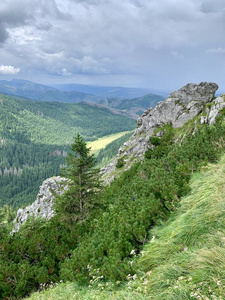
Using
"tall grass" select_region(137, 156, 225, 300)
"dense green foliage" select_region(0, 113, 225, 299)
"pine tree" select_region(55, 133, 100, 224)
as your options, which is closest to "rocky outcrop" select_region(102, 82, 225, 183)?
"pine tree" select_region(55, 133, 100, 224)

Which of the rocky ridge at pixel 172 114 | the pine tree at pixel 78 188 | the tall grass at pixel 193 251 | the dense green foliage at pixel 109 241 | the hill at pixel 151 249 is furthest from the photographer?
the rocky ridge at pixel 172 114

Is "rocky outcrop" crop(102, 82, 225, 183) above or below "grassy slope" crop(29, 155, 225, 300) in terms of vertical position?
above

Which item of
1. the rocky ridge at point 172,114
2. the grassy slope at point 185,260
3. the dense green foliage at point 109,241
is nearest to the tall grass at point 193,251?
the grassy slope at point 185,260

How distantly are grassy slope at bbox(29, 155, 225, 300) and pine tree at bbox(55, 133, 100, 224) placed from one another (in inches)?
327

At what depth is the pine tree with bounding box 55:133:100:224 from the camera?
1653 centimetres

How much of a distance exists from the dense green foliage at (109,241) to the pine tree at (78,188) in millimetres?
2346

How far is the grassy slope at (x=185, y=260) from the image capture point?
4.04m

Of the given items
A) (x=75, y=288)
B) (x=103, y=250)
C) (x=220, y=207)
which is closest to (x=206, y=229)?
(x=220, y=207)

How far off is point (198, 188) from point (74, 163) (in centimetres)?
1191

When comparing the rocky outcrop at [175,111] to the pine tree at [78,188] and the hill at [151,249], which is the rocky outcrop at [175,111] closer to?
the pine tree at [78,188]

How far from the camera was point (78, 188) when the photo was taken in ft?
57.1

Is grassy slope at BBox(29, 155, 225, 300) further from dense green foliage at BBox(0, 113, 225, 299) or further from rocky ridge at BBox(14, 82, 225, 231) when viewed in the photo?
rocky ridge at BBox(14, 82, 225, 231)

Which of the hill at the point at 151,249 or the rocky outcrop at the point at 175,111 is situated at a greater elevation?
the rocky outcrop at the point at 175,111

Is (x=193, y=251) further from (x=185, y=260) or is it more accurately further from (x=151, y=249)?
(x=151, y=249)
